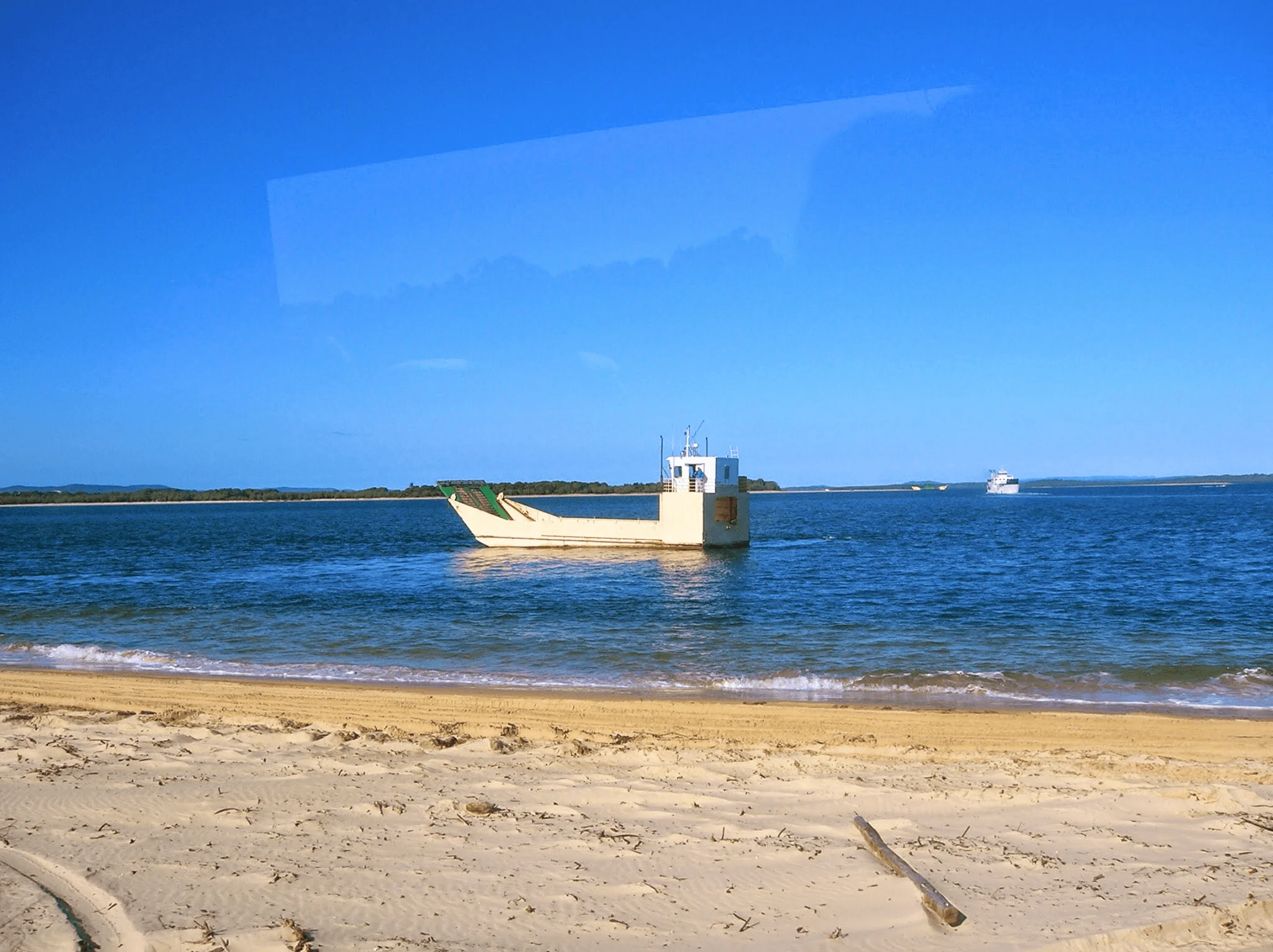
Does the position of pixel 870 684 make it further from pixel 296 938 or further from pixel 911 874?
pixel 296 938

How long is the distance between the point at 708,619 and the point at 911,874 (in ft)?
44.8

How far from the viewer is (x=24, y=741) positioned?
25.7 ft

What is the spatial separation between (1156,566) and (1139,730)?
72.1 ft

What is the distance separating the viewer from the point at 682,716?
10281 mm

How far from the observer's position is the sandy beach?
433 cm

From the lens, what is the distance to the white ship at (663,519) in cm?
3503

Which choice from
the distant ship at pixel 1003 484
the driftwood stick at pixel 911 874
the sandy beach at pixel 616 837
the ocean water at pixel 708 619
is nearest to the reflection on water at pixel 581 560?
the ocean water at pixel 708 619

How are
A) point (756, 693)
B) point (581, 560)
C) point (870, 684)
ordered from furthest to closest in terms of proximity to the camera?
point (581, 560) → point (870, 684) → point (756, 693)

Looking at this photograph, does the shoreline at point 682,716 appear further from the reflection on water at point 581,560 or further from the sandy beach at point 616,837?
the reflection on water at point 581,560

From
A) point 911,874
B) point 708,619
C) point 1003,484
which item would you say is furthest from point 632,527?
point 1003,484

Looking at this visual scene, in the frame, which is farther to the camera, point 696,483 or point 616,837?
point 696,483

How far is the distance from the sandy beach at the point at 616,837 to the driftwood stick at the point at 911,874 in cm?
6

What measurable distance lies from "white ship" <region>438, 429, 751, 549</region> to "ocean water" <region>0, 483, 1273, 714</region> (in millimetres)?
1335

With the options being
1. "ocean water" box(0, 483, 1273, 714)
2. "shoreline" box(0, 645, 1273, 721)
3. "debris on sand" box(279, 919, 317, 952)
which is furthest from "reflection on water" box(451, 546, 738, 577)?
"debris on sand" box(279, 919, 317, 952)
